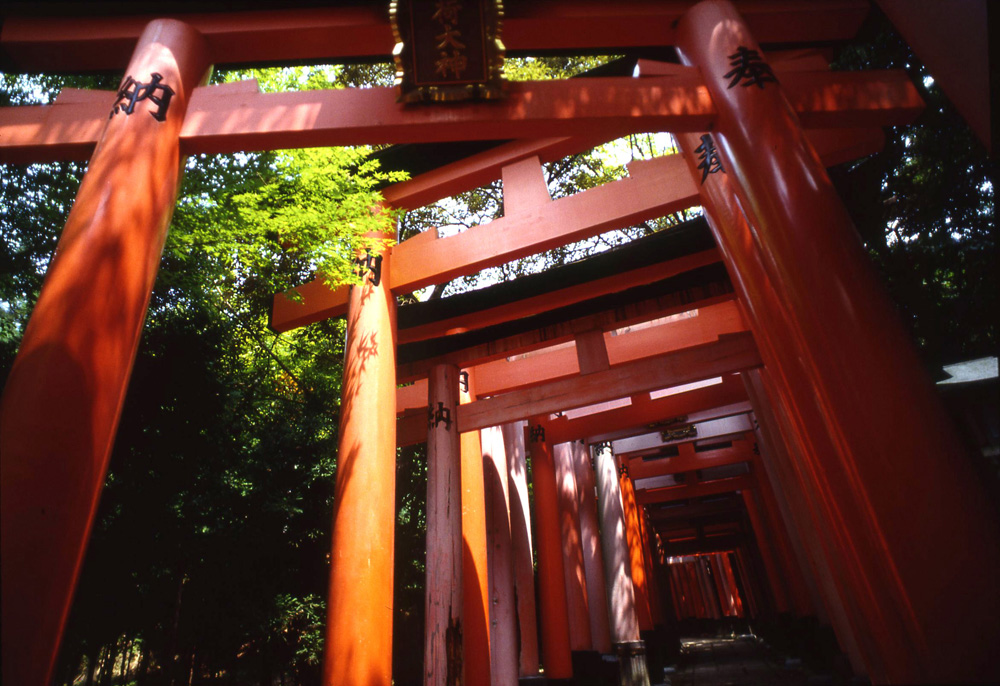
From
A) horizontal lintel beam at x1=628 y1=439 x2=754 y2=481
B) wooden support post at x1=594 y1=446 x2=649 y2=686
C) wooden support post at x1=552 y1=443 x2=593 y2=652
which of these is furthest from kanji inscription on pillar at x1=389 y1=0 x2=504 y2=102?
horizontal lintel beam at x1=628 y1=439 x2=754 y2=481

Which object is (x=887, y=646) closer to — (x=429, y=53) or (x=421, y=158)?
(x=429, y=53)

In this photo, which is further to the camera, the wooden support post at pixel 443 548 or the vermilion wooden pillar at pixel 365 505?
the wooden support post at pixel 443 548

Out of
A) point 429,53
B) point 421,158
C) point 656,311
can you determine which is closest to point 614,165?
point 656,311

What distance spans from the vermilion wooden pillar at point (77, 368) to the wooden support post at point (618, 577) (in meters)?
8.98

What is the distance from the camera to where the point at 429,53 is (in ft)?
12.9

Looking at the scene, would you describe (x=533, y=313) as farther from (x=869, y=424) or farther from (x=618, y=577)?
(x=618, y=577)

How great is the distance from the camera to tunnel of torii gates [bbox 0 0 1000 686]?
255cm

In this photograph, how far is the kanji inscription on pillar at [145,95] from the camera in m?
3.62

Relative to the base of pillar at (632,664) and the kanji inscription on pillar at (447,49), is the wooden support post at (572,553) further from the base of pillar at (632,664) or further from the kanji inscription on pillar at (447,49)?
the kanji inscription on pillar at (447,49)

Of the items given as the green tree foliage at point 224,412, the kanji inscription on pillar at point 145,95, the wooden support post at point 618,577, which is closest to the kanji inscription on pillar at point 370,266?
the green tree foliage at point 224,412

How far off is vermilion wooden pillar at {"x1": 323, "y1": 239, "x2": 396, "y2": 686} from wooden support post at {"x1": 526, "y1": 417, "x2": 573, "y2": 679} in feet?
15.8

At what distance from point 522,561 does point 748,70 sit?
25.2 feet

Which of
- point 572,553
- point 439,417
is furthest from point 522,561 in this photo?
point 439,417

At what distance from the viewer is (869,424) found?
267 centimetres
